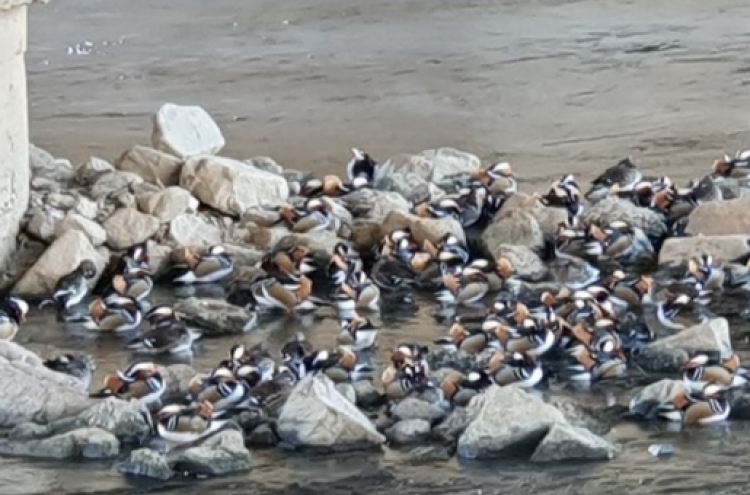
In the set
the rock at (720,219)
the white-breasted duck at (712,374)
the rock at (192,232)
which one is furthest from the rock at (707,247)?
the rock at (192,232)

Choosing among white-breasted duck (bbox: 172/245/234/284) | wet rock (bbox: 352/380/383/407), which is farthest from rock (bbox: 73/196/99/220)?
wet rock (bbox: 352/380/383/407)

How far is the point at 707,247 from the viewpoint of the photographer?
26.8 feet

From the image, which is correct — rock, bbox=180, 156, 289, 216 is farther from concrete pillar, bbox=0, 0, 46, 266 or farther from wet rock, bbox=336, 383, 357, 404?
wet rock, bbox=336, 383, 357, 404

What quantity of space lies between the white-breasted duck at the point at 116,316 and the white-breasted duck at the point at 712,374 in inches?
86.7

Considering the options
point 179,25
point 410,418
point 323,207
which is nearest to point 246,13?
point 179,25

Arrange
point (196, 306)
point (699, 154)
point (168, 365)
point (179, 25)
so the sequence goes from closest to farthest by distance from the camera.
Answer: point (168, 365)
point (196, 306)
point (699, 154)
point (179, 25)

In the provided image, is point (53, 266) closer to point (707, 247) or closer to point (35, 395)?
point (35, 395)

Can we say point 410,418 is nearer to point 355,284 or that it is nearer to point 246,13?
point 355,284

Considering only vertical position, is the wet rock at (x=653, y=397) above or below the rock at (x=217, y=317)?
above

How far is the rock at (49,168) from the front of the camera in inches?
368

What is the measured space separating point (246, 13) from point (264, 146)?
4.80 meters

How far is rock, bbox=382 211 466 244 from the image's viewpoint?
8.38 metres

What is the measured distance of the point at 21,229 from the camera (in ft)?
27.5

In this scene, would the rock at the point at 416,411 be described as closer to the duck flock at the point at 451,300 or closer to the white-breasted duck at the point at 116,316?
the duck flock at the point at 451,300
